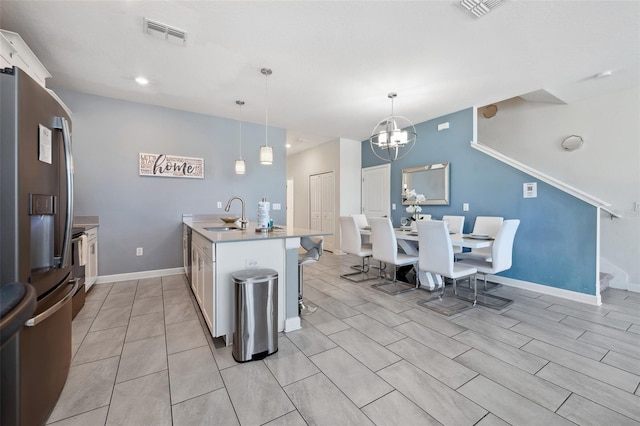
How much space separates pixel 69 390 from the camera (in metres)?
1.62

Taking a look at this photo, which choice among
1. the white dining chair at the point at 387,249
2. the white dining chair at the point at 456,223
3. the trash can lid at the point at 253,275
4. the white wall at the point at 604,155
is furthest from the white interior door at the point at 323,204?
the trash can lid at the point at 253,275

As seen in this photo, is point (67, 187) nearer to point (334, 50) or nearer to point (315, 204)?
point (334, 50)

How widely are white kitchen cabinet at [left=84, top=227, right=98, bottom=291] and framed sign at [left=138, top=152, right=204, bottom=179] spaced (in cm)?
110

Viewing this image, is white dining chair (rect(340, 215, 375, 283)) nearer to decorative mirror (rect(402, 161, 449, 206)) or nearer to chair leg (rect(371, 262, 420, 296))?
chair leg (rect(371, 262, 420, 296))

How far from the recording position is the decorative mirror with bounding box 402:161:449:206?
4.67 metres

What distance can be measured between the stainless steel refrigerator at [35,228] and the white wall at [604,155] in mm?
5869

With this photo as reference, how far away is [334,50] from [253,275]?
229 cm

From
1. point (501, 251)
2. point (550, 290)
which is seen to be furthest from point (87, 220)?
point (550, 290)

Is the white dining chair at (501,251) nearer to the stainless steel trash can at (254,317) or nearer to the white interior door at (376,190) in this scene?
the stainless steel trash can at (254,317)

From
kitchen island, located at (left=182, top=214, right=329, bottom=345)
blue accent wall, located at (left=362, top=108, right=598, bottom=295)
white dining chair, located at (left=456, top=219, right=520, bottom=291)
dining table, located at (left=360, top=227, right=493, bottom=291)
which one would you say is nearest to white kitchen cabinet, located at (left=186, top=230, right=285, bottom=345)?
kitchen island, located at (left=182, top=214, right=329, bottom=345)

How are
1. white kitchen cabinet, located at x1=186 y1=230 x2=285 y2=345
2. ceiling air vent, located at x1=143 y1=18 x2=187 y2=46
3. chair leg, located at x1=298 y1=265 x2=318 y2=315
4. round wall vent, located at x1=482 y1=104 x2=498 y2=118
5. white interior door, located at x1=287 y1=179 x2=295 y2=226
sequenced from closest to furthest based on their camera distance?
white kitchen cabinet, located at x1=186 y1=230 x2=285 y2=345 < ceiling air vent, located at x1=143 y1=18 x2=187 y2=46 < chair leg, located at x1=298 y1=265 x2=318 y2=315 < round wall vent, located at x1=482 y1=104 x2=498 y2=118 < white interior door, located at x1=287 y1=179 x2=295 y2=226

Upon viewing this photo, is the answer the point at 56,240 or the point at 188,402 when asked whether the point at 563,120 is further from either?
the point at 56,240

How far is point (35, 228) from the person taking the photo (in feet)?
4.15

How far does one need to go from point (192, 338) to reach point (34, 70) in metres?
3.05
